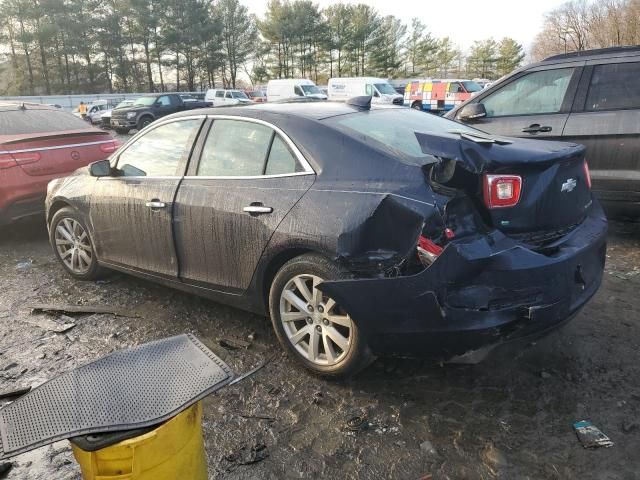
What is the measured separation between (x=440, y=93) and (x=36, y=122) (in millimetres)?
20940

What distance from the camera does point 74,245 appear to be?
4695mm

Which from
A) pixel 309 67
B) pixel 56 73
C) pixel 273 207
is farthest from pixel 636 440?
pixel 309 67

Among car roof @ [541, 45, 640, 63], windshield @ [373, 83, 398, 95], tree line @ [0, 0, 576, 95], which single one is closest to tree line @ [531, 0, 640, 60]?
tree line @ [0, 0, 576, 95]

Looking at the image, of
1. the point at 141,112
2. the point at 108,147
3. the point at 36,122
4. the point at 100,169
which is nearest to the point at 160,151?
the point at 100,169

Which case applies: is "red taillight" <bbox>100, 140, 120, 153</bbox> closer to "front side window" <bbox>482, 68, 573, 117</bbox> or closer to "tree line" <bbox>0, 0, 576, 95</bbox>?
"front side window" <bbox>482, 68, 573, 117</bbox>

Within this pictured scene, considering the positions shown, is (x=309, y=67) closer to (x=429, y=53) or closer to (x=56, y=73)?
(x=429, y=53)

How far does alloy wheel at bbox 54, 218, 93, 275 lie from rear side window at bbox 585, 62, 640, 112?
4.81 metres

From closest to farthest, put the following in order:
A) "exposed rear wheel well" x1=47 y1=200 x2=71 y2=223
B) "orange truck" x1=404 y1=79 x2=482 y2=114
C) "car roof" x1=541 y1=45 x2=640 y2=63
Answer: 1. "exposed rear wheel well" x1=47 y1=200 x2=71 y2=223
2. "car roof" x1=541 y1=45 x2=640 y2=63
3. "orange truck" x1=404 y1=79 x2=482 y2=114

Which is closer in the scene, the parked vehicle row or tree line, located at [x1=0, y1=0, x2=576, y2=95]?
the parked vehicle row

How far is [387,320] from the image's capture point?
254cm

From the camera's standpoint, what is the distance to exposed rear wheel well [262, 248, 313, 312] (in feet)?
9.62

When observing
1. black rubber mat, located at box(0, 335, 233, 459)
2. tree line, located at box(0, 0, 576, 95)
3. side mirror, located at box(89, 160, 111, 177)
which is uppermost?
tree line, located at box(0, 0, 576, 95)

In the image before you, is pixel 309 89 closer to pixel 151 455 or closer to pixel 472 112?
pixel 472 112

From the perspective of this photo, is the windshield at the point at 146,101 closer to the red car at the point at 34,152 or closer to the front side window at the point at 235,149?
the red car at the point at 34,152
